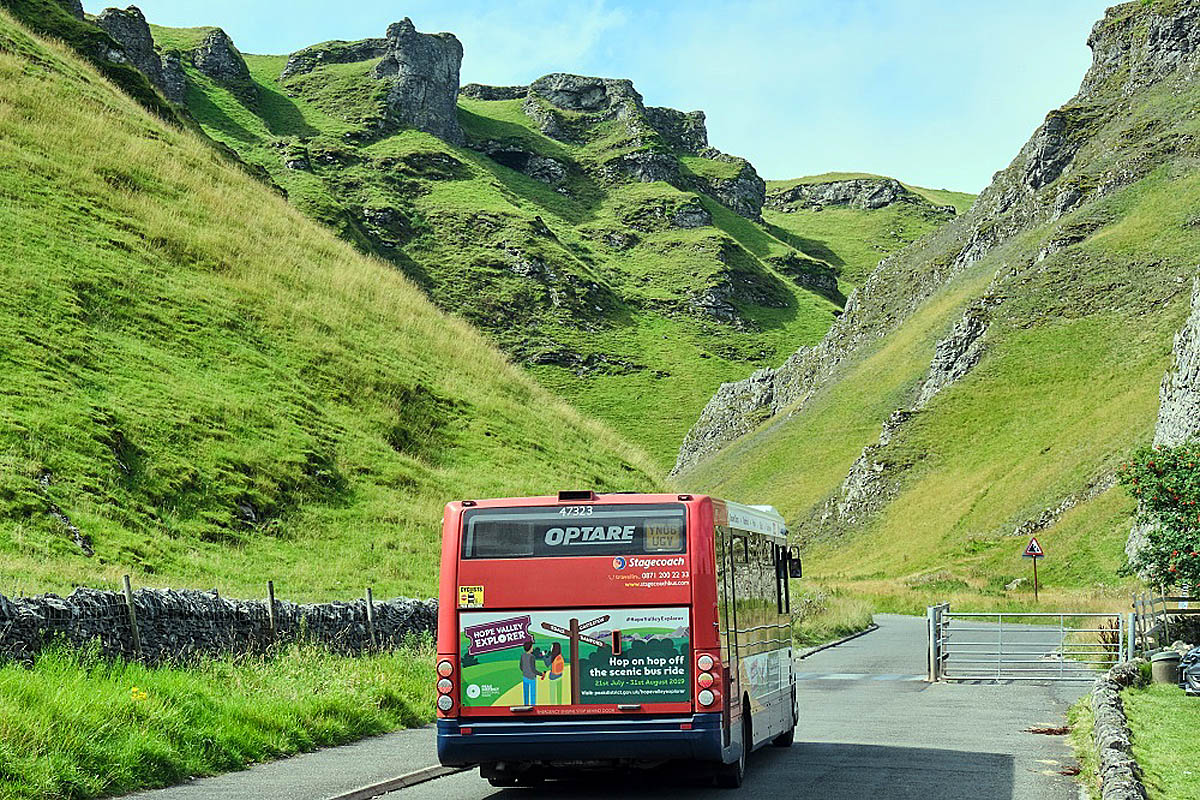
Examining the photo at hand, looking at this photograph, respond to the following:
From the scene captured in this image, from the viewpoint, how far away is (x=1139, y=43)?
5290 inches

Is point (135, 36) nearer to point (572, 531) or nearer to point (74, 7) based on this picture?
point (74, 7)

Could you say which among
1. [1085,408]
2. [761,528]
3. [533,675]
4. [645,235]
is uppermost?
[645,235]

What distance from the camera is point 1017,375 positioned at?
10250 centimetres

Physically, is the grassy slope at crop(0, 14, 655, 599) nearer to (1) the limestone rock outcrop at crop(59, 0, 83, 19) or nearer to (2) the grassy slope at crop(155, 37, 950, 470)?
(1) the limestone rock outcrop at crop(59, 0, 83, 19)

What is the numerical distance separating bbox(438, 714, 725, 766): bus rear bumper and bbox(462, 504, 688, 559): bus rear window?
1.60 metres

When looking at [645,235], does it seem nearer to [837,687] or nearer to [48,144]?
[48,144]

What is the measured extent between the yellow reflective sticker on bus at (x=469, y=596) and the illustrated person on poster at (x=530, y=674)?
0.63 m

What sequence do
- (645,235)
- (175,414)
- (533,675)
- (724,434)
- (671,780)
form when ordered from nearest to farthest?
1. (533,675)
2. (671,780)
3. (175,414)
4. (724,434)
5. (645,235)

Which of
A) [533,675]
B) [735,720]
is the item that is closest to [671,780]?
[735,720]

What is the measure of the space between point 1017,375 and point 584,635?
313 ft

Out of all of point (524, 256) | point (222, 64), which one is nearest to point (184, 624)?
point (524, 256)

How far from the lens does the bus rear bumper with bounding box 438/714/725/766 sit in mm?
12469

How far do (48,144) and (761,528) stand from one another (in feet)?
106

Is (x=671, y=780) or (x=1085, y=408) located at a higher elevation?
(x=1085, y=408)
